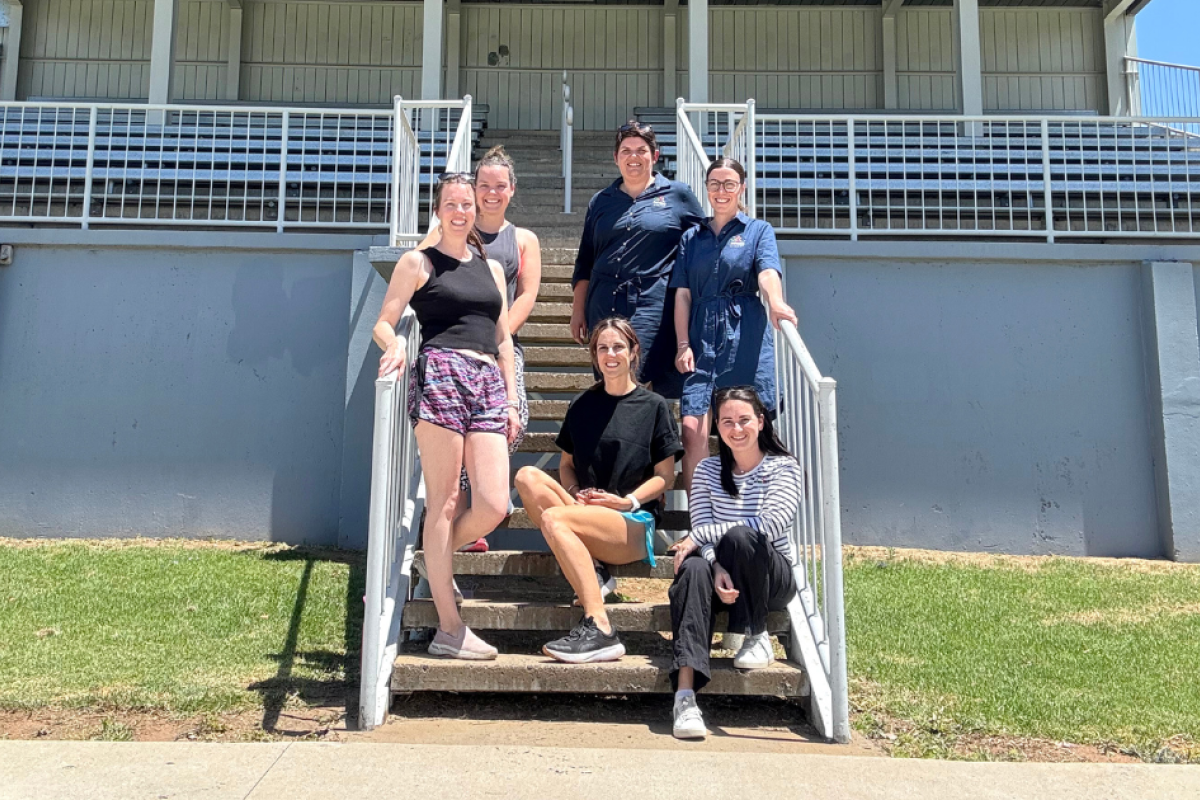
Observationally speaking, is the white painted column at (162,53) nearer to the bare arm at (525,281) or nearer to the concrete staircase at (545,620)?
the concrete staircase at (545,620)

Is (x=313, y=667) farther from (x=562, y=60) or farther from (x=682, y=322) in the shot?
(x=562, y=60)

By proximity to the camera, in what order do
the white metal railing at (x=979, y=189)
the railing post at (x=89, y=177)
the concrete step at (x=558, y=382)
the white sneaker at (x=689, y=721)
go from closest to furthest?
the white sneaker at (x=689, y=721) → the concrete step at (x=558, y=382) → the railing post at (x=89, y=177) → the white metal railing at (x=979, y=189)

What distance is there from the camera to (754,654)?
11.9ft

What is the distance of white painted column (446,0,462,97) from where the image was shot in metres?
13.1

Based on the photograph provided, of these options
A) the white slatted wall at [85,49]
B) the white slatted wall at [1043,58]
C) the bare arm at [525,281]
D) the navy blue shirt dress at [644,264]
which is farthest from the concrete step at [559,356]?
the white slatted wall at [85,49]

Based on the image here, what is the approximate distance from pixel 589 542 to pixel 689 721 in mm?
780

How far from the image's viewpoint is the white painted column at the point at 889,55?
13.1 meters

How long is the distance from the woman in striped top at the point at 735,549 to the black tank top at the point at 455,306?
954mm

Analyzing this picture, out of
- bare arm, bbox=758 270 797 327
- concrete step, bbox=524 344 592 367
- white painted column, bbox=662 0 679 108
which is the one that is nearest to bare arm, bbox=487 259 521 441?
bare arm, bbox=758 270 797 327

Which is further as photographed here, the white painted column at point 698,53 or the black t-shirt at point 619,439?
the white painted column at point 698,53

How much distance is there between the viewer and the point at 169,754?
302 cm

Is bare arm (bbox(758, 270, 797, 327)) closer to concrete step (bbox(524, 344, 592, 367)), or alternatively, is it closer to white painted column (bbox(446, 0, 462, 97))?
concrete step (bbox(524, 344, 592, 367))

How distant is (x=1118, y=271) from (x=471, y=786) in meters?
6.67

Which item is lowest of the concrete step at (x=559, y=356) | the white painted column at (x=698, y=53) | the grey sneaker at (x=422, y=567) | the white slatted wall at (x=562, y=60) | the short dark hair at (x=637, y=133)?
the grey sneaker at (x=422, y=567)
